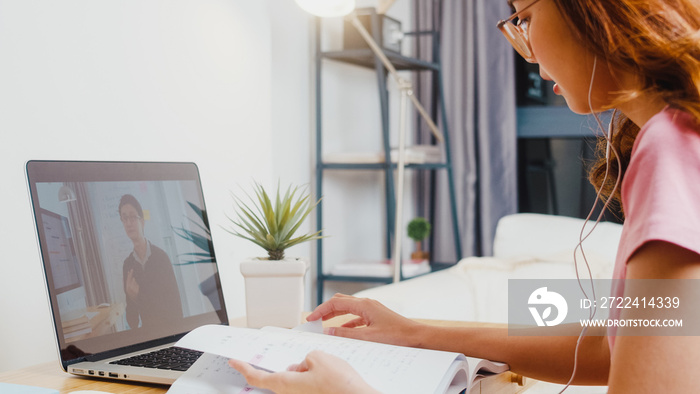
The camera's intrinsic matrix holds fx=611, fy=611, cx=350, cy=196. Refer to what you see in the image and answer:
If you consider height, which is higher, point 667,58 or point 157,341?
point 667,58

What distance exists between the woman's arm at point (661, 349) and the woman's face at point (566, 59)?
0.18 m

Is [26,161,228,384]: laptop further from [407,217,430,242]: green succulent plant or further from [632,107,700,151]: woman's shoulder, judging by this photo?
[407,217,430,242]: green succulent plant

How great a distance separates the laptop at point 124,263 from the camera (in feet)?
2.47

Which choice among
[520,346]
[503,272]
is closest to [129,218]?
[520,346]

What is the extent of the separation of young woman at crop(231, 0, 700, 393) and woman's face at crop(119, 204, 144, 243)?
1.13ft

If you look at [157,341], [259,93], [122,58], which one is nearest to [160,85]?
[122,58]

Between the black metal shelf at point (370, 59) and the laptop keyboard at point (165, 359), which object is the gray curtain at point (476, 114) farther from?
the laptop keyboard at point (165, 359)

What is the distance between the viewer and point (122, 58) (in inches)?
43.1

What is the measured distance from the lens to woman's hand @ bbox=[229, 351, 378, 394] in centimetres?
55

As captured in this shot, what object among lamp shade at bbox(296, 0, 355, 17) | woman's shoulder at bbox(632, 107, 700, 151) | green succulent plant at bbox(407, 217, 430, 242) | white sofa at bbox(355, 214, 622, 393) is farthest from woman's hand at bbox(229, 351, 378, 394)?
green succulent plant at bbox(407, 217, 430, 242)

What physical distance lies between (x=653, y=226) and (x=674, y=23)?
193 millimetres

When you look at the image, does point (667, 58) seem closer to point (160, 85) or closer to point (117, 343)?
point (117, 343)

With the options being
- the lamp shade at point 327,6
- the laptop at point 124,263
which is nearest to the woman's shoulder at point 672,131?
the laptop at point 124,263

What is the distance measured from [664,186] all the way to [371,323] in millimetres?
481
